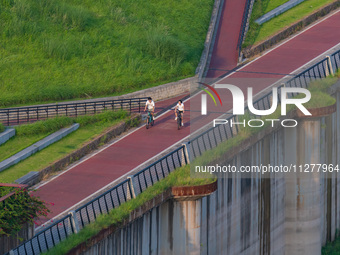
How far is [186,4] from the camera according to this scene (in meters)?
50.4

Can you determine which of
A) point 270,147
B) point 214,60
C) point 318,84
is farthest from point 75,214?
point 214,60

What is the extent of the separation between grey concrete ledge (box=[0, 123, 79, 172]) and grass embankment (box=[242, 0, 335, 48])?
1612cm

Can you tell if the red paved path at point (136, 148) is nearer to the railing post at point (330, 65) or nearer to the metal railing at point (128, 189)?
the metal railing at point (128, 189)

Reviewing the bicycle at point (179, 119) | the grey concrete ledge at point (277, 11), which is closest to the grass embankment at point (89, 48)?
the grey concrete ledge at point (277, 11)

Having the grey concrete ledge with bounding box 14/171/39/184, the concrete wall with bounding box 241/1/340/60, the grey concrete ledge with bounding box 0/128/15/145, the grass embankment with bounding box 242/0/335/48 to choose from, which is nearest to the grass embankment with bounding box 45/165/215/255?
the grey concrete ledge with bounding box 14/171/39/184

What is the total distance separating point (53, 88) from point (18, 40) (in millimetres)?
4858

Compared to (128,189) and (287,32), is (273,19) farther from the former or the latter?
(128,189)

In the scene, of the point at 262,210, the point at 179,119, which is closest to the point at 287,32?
the point at 179,119

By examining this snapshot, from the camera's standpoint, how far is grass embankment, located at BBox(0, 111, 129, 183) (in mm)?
29141

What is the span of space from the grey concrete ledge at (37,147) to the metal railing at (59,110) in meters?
1.93

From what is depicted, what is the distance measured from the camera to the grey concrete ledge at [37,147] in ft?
97.6

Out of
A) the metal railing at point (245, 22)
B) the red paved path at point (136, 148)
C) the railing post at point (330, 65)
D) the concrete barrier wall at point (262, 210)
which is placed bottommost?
the concrete barrier wall at point (262, 210)

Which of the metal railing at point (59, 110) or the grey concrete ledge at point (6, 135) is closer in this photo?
the grey concrete ledge at point (6, 135)

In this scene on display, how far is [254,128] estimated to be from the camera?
3044 cm
